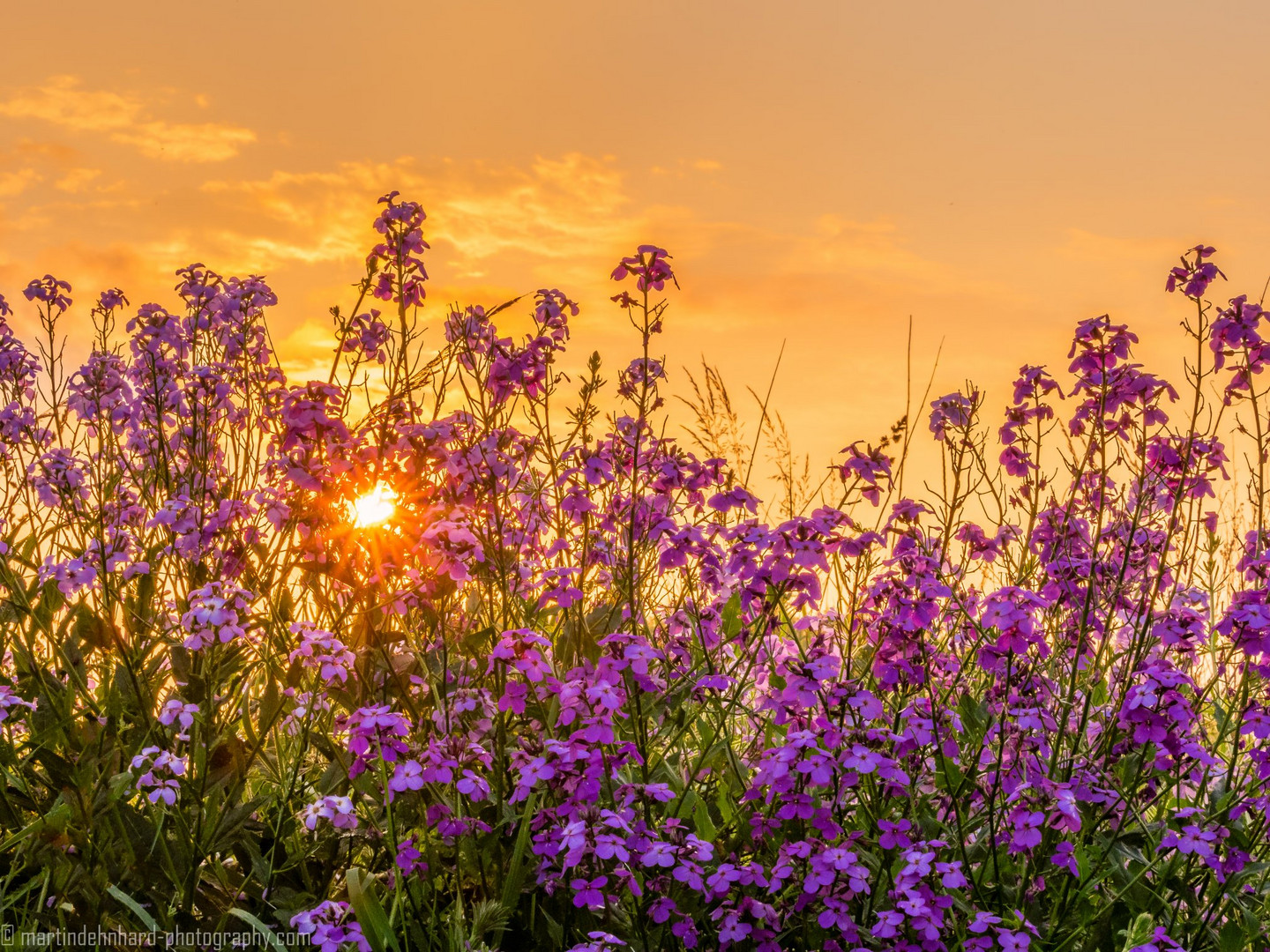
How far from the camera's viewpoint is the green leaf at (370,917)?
231 cm

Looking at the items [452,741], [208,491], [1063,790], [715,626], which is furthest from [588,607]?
[1063,790]

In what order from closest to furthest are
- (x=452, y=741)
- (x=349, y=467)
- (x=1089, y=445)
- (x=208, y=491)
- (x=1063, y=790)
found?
(x=1063, y=790), (x=452, y=741), (x=349, y=467), (x=1089, y=445), (x=208, y=491)

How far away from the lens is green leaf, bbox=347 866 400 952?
2312 mm

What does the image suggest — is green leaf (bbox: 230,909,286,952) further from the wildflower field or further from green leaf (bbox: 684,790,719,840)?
green leaf (bbox: 684,790,719,840)

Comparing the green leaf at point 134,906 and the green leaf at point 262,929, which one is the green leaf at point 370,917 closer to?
the green leaf at point 262,929

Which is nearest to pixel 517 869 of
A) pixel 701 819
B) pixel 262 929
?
pixel 701 819

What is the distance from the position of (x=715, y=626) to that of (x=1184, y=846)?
1146 mm

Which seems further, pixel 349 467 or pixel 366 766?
pixel 349 467

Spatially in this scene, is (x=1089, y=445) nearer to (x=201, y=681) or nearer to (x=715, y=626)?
(x=715, y=626)

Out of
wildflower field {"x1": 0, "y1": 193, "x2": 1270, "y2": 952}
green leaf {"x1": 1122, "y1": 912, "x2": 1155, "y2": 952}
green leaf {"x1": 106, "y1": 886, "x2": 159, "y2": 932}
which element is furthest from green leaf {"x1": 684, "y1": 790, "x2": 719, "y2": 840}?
green leaf {"x1": 106, "y1": 886, "x2": 159, "y2": 932}

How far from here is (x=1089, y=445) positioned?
3090 mm

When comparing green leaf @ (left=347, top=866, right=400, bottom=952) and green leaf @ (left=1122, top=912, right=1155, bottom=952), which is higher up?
green leaf @ (left=1122, top=912, right=1155, bottom=952)

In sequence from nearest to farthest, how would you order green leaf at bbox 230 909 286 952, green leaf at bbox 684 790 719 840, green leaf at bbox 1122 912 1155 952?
green leaf at bbox 1122 912 1155 952
green leaf at bbox 230 909 286 952
green leaf at bbox 684 790 719 840

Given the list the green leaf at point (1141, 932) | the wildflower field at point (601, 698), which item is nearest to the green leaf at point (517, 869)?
the wildflower field at point (601, 698)
